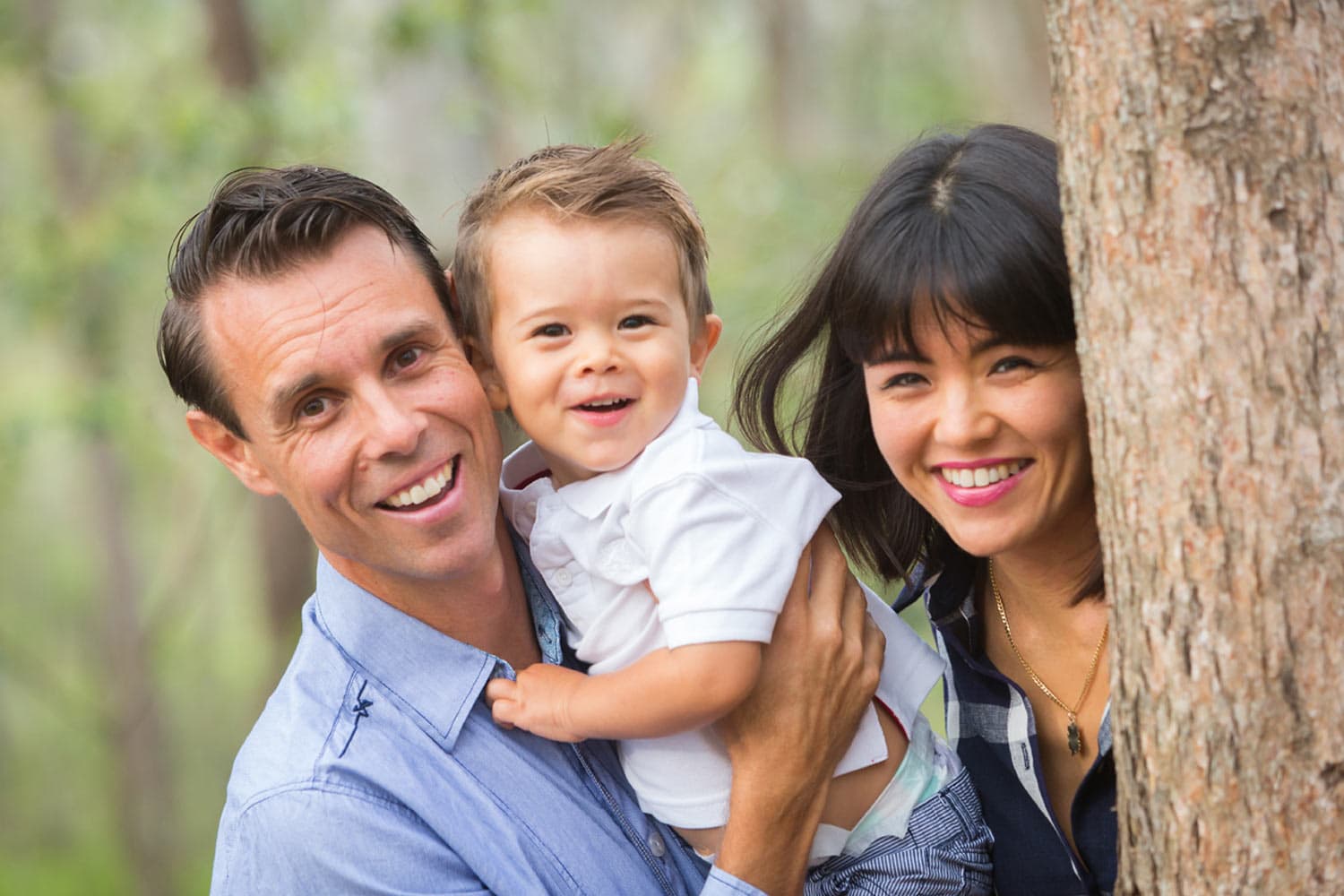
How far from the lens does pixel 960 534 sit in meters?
2.42

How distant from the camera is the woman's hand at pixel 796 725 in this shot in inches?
94.3

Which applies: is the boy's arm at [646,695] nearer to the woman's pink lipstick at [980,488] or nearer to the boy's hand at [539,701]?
the boy's hand at [539,701]

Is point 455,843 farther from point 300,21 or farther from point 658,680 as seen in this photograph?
point 300,21

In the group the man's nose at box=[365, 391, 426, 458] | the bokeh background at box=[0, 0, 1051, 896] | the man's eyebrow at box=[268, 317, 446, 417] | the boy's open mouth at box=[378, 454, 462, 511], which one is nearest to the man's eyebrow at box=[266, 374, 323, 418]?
the man's eyebrow at box=[268, 317, 446, 417]

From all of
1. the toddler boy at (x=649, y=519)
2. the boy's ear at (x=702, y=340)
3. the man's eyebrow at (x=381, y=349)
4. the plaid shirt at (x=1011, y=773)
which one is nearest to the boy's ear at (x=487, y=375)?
the toddler boy at (x=649, y=519)

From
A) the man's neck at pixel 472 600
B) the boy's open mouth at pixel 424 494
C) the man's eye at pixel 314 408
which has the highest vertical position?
the man's eye at pixel 314 408

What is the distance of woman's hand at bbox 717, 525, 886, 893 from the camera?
94.3 inches

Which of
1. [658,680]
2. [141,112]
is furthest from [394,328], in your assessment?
[141,112]

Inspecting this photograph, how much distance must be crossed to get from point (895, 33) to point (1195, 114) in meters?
13.1

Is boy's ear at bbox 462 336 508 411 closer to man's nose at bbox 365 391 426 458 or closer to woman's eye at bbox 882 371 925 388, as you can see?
man's nose at bbox 365 391 426 458

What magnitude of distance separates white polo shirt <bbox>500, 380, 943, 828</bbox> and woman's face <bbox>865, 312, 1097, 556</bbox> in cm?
20

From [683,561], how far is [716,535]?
0.08 meters

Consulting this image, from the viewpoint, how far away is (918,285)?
233 cm

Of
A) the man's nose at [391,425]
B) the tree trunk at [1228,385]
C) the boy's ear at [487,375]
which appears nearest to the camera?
the tree trunk at [1228,385]
